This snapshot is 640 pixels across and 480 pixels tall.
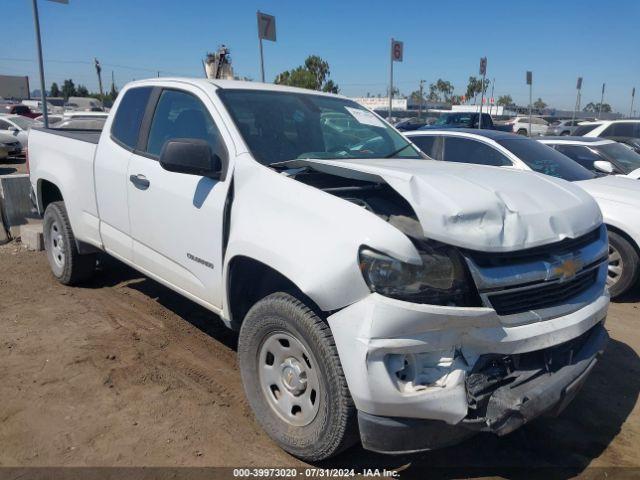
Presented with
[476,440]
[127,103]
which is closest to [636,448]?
[476,440]

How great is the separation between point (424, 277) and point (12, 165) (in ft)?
60.2

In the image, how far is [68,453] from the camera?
112 inches

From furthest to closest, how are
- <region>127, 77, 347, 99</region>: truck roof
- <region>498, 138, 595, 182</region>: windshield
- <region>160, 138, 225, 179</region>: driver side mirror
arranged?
<region>498, 138, 595, 182</region>: windshield < <region>127, 77, 347, 99</region>: truck roof < <region>160, 138, 225, 179</region>: driver side mirror

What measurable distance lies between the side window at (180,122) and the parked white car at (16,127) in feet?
54.1

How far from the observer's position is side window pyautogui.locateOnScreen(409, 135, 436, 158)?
23.6 feet

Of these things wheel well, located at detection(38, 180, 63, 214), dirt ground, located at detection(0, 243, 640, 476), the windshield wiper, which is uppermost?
the windshield wiper

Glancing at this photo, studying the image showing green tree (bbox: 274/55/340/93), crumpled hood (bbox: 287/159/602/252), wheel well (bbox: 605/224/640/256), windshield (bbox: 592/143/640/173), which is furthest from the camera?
green tree (bbox: 274/55/340/93)

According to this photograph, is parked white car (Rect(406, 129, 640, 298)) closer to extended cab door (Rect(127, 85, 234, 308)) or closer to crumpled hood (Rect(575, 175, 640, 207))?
crumpled hood (Rect(575, 175, 640, 207))

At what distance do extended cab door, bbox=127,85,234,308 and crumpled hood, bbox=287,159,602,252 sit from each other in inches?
24.2

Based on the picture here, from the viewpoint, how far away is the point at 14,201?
7207mm

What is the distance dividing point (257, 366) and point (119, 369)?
1324mm

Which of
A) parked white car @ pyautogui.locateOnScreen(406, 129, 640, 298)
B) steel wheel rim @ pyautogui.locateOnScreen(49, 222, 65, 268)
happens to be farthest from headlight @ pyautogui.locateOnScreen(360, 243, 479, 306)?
steel wheel rim @ pyautogui.locateOnScreen(49, 222, 65, 268)

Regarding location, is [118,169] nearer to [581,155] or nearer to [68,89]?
[581,155]

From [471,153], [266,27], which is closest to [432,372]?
[471,153]
